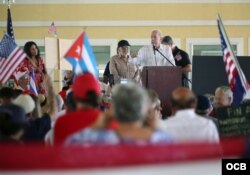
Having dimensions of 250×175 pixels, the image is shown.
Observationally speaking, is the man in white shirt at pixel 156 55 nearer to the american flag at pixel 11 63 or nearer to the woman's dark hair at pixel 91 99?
the american flag at pixel 11 63

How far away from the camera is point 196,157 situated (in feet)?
12.0

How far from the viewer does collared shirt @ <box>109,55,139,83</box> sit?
33.8 ft

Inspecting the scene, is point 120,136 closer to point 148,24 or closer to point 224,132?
point 224,132

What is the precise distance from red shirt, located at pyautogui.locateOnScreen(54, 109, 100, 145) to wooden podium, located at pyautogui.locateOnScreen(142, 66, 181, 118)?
4.74 m

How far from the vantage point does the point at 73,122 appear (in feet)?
14.6

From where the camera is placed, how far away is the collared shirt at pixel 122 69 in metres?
10.3

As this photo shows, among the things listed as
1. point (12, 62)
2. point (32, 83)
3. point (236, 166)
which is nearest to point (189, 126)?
point (236, 166)

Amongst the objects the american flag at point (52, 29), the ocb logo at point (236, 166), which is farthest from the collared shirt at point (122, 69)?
the ocb logo at point (236, 166)

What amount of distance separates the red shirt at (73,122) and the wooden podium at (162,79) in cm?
474

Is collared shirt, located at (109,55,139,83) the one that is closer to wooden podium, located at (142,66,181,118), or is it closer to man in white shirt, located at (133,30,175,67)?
man in white shirt, located at (133,30,175,67)

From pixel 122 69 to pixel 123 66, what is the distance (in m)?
0.05

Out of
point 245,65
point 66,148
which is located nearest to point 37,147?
point 66,148

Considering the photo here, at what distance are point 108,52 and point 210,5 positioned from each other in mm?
2463

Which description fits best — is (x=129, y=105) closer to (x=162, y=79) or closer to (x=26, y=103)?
(x=26, y=103)
